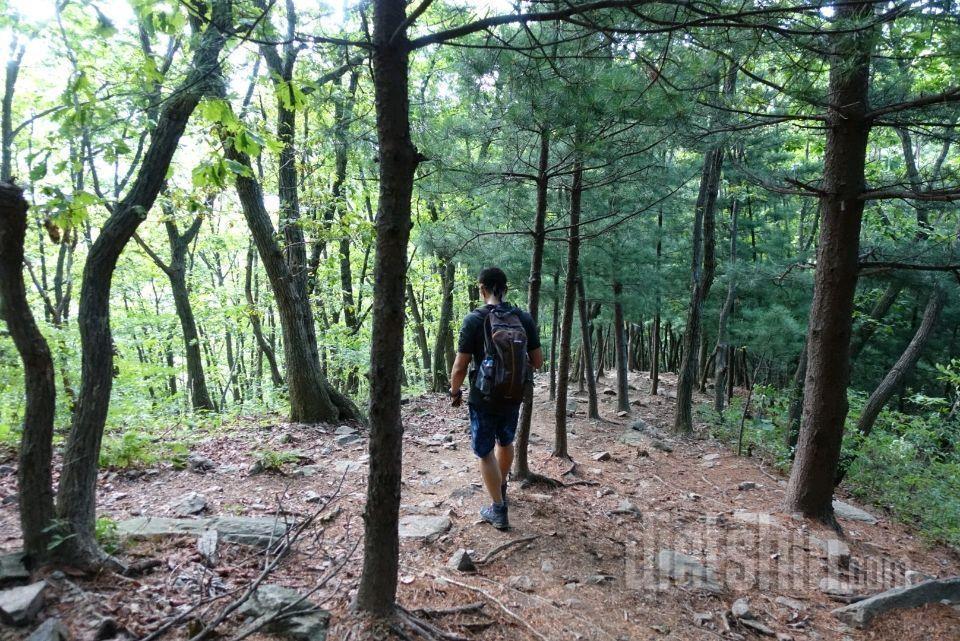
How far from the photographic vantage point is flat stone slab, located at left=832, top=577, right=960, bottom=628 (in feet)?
11.5

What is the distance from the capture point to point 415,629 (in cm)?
258

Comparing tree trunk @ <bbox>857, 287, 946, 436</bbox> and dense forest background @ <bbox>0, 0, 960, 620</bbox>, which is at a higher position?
dense forest background @ <bbox>0, 0, 960, 620</bbox>

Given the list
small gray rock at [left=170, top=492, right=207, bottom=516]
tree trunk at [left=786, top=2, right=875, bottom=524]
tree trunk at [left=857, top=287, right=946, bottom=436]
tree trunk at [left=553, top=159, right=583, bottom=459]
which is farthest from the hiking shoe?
tree trunk at [left=857, top=287, right=946, bottom=436]

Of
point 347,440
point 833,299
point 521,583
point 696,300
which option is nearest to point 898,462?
point 696,300

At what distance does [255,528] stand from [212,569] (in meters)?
0.61

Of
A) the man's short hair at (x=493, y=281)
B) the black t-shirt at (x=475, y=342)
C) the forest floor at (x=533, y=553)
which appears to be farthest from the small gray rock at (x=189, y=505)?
the man's short hair at (x=493, y=281)

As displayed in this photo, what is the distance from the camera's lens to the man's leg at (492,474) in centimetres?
417

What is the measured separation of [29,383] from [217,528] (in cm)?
167

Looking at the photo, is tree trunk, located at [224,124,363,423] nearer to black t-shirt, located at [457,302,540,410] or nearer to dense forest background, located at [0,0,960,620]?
dense forest background, located at [0,0,960,620]

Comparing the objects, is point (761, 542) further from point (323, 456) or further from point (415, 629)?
point (323, 456)

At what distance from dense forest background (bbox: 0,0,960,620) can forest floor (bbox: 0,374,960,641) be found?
24.0 inches

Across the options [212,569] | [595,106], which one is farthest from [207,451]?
[595,106]

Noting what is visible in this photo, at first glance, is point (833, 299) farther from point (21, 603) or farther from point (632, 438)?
point (21, 603)

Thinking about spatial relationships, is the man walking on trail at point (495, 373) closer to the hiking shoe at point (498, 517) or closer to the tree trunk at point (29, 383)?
the hiking shoe at point (498, 517)
